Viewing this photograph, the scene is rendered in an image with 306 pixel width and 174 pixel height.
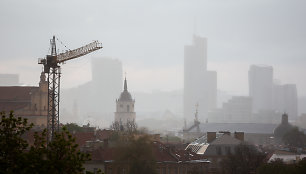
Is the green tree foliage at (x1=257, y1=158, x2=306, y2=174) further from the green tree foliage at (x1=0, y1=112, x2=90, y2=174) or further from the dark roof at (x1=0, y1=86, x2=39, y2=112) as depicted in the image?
the dark roof at (x1=0, y1=86, x2=39, y2=112)

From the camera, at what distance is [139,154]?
69.5m

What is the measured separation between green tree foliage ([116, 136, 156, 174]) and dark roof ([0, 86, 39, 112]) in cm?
8030

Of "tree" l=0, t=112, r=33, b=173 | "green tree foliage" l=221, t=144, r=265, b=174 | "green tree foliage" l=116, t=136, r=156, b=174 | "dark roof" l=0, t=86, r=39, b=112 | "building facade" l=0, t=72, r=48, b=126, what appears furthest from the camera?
"dark roof" l=0, t=86, r=39, b=112

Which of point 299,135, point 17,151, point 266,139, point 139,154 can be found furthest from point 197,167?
point 266,139

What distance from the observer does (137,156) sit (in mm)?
69000

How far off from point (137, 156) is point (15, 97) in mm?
89367

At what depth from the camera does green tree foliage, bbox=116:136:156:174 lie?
68.1 m

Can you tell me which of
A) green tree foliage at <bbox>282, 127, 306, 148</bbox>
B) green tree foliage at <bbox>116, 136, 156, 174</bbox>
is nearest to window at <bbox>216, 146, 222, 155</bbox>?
green tree foliage at <bbox>116, 136, 156, 174</bbox>

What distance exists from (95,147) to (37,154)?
5143 centimetres

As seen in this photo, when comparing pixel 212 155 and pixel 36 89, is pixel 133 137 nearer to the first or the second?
pixel 212 155

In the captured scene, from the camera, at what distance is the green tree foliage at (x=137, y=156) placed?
68062 mm

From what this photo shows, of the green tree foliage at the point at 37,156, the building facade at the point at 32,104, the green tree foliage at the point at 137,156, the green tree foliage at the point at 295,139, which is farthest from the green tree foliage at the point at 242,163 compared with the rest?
the green tree foliage at the point at 295,139

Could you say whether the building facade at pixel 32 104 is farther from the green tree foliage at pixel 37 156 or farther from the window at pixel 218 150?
the green tree foliage at pixel 37 156

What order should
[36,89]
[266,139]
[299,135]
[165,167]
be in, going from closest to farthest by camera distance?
[165,167] → [36,89] → [299,135] → [266,139]
